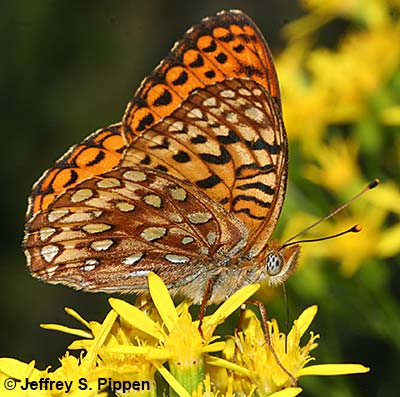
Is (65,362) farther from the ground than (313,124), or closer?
closer

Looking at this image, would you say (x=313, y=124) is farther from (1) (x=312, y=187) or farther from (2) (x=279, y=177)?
(2) (x=279, y=177)

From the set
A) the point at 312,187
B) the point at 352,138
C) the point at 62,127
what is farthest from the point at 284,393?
the point at 62,127

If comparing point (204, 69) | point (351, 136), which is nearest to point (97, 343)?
point (204, 69)

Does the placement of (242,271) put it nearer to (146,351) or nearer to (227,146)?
(227,146)

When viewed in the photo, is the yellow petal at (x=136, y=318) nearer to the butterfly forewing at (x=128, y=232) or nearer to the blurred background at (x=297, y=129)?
the butterfly forewing at (x=128, y=232)

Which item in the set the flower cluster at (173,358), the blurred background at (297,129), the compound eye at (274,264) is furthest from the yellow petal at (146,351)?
the blurred background at (297,129)

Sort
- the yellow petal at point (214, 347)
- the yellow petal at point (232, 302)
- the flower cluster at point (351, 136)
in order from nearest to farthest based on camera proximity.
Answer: the yellow petal at point (214, 347)
the yellow petal at point (232, 302)
the flower cluster at point (351, 136)
